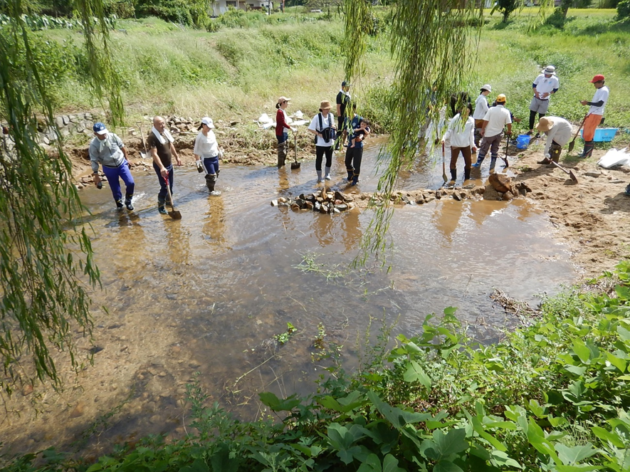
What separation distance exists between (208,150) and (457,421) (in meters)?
7.95

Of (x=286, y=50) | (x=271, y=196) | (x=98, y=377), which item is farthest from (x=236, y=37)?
(x=98, y=377)

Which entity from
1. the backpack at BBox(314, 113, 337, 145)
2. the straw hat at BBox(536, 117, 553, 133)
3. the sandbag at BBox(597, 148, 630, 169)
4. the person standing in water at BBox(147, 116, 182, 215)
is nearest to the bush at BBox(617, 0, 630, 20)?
the sandbag at BBox(597, 148, 630, 169)

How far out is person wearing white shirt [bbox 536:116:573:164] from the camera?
381 inches

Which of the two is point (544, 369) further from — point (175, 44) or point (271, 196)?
point (175, 44)

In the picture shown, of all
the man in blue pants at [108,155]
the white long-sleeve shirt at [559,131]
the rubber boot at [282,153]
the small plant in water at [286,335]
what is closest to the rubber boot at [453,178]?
the white long-sleeve shirt at [559,131]

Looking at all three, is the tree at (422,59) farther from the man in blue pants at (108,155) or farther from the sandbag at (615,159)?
the sandbag at (615,159)

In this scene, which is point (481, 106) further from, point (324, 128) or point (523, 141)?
point (324, 128)

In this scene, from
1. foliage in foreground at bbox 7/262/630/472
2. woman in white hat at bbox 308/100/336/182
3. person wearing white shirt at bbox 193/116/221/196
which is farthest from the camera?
woman in white hat at bbox 308/100/336/182

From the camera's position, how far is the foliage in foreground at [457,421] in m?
2.07

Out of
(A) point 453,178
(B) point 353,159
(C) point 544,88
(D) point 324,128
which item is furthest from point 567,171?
(D) point 324,128

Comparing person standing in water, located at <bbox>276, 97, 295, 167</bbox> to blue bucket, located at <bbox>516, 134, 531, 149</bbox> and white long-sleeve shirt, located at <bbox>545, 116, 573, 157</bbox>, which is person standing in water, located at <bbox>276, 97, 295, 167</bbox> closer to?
white long-sleeve shirt, located at <bbox>545, 116, 573, 157</bbox>

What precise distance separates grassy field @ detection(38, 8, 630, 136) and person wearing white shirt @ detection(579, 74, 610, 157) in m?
2.37

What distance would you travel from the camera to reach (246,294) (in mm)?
5754

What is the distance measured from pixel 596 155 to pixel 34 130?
12851mm
